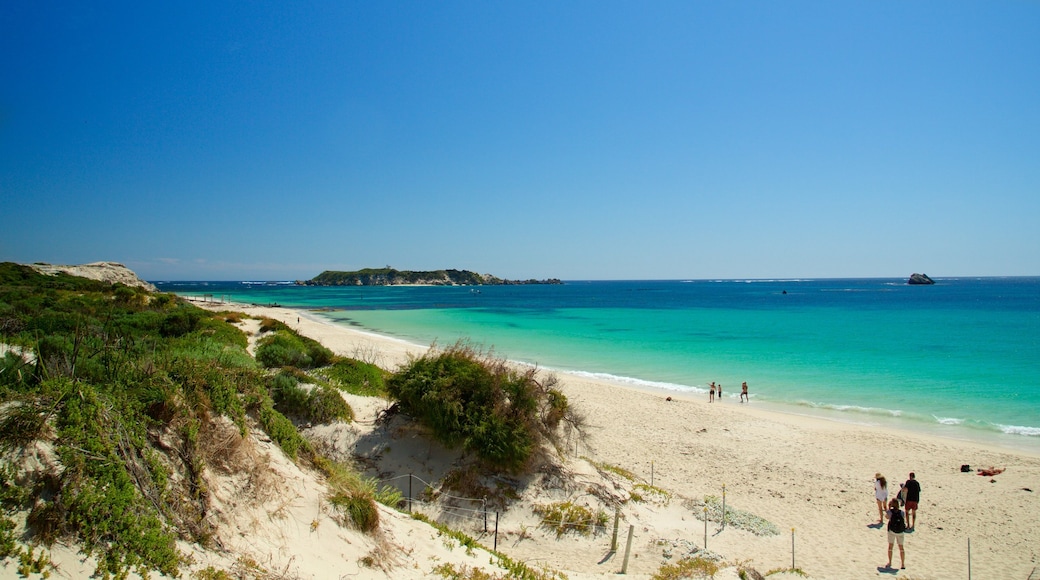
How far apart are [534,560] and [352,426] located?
5.55 m

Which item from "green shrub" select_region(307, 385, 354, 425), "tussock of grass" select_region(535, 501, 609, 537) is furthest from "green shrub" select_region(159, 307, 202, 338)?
"tussock of grass" select_region(535, 501, 609, 537)

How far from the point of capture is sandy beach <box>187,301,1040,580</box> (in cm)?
961

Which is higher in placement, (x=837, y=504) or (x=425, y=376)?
(x=425, y=376)

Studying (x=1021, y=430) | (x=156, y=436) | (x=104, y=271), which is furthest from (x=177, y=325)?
(x=104, y=271)

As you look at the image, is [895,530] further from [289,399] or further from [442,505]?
[289,399]

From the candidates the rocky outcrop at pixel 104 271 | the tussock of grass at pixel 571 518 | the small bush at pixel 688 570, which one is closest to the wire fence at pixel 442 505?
the tussock of grass at pixel 571 518

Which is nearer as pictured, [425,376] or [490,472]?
[490,472]

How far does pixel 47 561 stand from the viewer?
4.07 metres

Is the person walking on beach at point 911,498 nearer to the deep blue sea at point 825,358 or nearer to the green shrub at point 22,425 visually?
the deep blue sea at point 825,358

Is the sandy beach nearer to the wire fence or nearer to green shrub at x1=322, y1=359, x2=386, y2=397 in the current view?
the wire fence

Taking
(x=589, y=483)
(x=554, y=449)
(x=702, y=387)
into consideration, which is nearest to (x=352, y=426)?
(x=554, y=449)

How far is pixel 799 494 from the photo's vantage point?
1327 cm

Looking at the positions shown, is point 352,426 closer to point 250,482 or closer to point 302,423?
point 302,423

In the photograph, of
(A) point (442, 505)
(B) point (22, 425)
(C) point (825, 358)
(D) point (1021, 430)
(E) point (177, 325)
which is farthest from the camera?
(C) point (825, 358)
